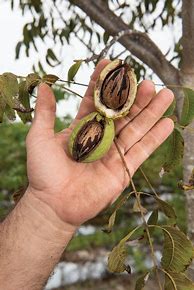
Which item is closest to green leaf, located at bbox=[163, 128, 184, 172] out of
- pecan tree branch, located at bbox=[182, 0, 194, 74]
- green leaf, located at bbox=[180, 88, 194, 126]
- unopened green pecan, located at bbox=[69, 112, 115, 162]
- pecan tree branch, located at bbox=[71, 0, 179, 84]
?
green leaf, located at bbox=[180, 88, 194, 126]

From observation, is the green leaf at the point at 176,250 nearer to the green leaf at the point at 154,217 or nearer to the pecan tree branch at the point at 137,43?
the green leaf at the point at 154,217

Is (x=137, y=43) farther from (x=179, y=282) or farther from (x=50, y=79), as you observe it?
(x=179, y=282)

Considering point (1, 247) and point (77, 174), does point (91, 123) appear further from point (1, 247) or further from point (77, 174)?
point (1, 247)

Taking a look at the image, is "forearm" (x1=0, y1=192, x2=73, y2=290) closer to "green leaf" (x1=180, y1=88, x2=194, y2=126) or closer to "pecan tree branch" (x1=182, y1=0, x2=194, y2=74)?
"green leaf" (x1=180, y1=88, x2=194, y2=126)

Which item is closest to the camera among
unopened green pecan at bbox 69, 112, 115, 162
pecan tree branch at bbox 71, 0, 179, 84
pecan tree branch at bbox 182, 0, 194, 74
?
unopened green pecan at bbox 69, 112, 115, 162

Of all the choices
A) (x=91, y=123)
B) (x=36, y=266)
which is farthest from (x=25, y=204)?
(x=91, y=123)

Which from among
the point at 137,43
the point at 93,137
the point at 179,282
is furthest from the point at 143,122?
the point at 137,43
